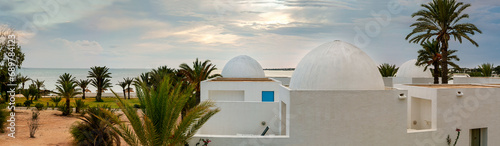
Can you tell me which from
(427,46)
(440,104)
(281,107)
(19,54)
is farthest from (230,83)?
(19,54)

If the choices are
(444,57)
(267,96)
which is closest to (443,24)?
(444,57)

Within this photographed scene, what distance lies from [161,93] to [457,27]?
21072 mm

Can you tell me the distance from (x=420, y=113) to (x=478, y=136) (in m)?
2.33

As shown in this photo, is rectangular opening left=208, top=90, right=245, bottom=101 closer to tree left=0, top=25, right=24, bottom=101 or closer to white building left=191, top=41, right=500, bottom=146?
white building left=191, top=41, right=500, bottom=146

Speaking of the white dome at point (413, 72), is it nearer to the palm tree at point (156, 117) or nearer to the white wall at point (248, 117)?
the white wall at point (248, 117)

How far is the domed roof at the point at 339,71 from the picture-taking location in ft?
38.0

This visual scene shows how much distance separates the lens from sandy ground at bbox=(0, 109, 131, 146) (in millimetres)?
18109

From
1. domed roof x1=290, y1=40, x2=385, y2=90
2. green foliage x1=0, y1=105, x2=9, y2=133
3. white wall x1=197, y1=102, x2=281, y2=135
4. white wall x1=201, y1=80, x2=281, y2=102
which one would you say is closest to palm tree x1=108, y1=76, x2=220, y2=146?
white wall x1=197, y1=102, x2=281, y2=135

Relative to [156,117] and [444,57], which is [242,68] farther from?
[156,117]

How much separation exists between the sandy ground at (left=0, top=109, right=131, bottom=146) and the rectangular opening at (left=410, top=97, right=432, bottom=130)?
16.4m

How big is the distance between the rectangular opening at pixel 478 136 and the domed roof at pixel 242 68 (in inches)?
640

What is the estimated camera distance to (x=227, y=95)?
19625 millimetres

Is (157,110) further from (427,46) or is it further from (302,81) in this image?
(427,46)

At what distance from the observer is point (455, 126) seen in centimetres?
1200
